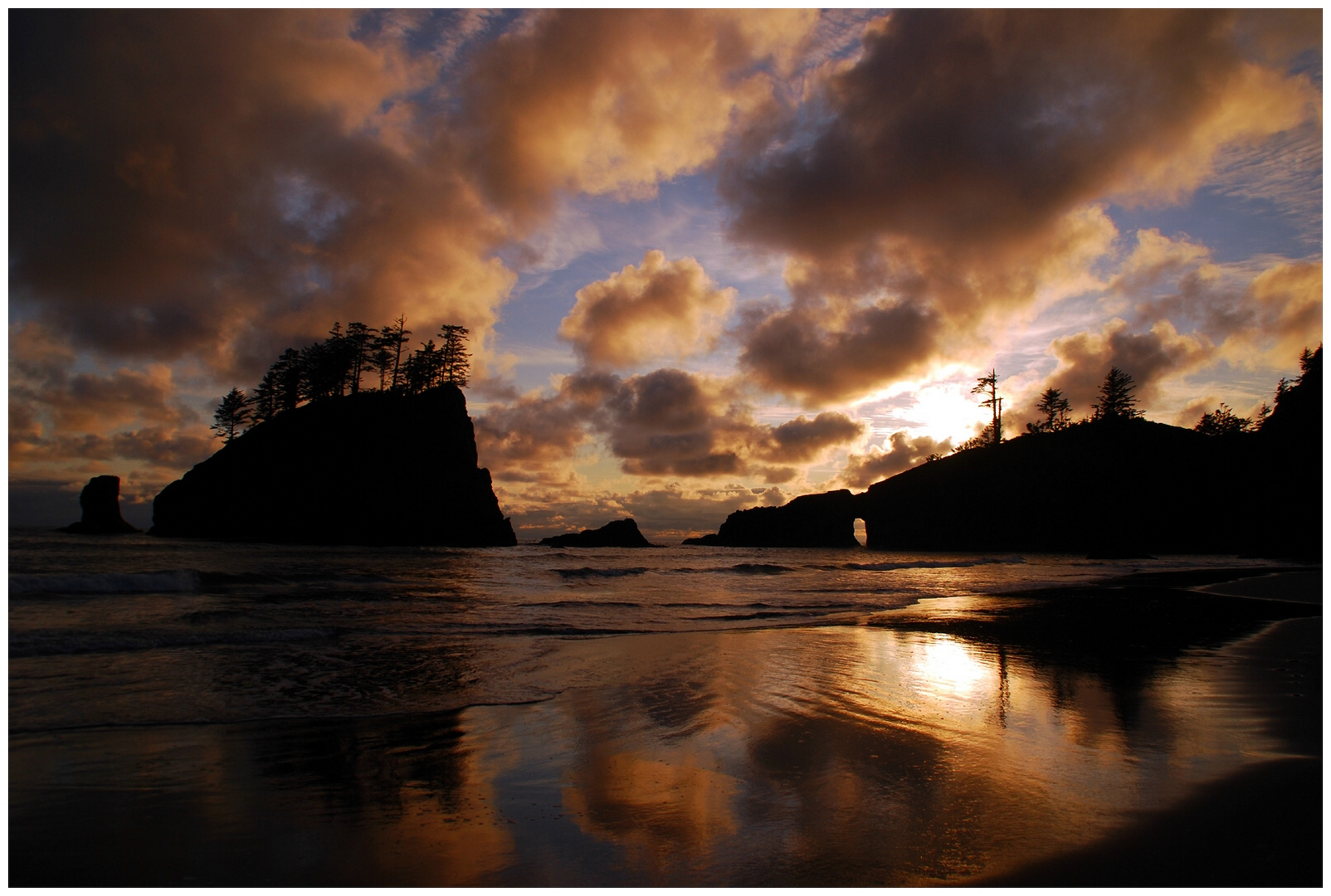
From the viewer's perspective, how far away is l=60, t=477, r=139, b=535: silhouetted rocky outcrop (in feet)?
211

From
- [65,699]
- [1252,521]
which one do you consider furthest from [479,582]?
[1252,521]

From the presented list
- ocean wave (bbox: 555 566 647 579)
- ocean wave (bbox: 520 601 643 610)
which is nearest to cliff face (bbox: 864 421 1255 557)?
ocean wave (bbox: 555 566 647 579)

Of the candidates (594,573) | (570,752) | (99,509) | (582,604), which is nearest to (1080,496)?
(594,573)

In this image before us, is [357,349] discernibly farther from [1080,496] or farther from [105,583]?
[1080,496]

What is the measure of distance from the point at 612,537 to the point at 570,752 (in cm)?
8160

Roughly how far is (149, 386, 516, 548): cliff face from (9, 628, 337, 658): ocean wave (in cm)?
4944

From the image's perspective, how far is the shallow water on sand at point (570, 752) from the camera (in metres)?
3.46

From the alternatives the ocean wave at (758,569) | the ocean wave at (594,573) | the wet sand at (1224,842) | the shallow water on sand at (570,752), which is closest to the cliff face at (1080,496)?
the ocean wave at (758,569)

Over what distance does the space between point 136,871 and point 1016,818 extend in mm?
5427

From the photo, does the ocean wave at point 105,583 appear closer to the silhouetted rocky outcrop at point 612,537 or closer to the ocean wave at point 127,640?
the ocean wave at point 127,640

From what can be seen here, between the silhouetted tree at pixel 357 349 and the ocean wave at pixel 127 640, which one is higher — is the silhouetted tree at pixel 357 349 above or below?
above

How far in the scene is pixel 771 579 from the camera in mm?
30266

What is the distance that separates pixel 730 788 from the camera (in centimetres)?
441

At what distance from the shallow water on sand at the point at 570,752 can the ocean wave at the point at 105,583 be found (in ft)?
19.0
